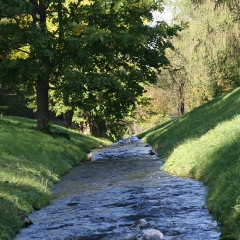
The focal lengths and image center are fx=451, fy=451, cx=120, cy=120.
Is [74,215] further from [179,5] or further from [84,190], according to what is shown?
[179,5]

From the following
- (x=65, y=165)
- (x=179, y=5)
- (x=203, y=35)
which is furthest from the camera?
(x=179, y=5)

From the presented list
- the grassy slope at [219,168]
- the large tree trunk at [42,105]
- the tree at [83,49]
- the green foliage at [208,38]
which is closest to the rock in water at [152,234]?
the grassy slope at [219,168]

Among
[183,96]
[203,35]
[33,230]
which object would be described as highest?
[203,35]

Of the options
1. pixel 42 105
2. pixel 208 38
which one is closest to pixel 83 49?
pixel 42 105

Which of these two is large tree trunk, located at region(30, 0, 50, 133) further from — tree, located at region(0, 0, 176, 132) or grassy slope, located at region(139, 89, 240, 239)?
grassy slope, located at region(139, 89, 240, 239)

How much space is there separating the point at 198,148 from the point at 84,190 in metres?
5.23

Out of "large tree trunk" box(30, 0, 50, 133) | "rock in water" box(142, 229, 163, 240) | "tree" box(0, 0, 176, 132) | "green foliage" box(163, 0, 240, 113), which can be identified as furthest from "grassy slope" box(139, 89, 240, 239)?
"green foliage" box(163, 0, 240, 113)

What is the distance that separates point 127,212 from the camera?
10.4 meters

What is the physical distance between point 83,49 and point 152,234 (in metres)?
18.2

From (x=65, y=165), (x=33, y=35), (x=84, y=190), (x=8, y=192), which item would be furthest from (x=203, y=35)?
(x=8, y=192)

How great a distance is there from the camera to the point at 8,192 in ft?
37.9

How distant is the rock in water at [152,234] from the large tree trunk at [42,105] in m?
20.2

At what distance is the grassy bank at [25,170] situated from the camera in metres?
10.1

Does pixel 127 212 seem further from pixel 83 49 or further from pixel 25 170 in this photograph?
pixel 83 49
